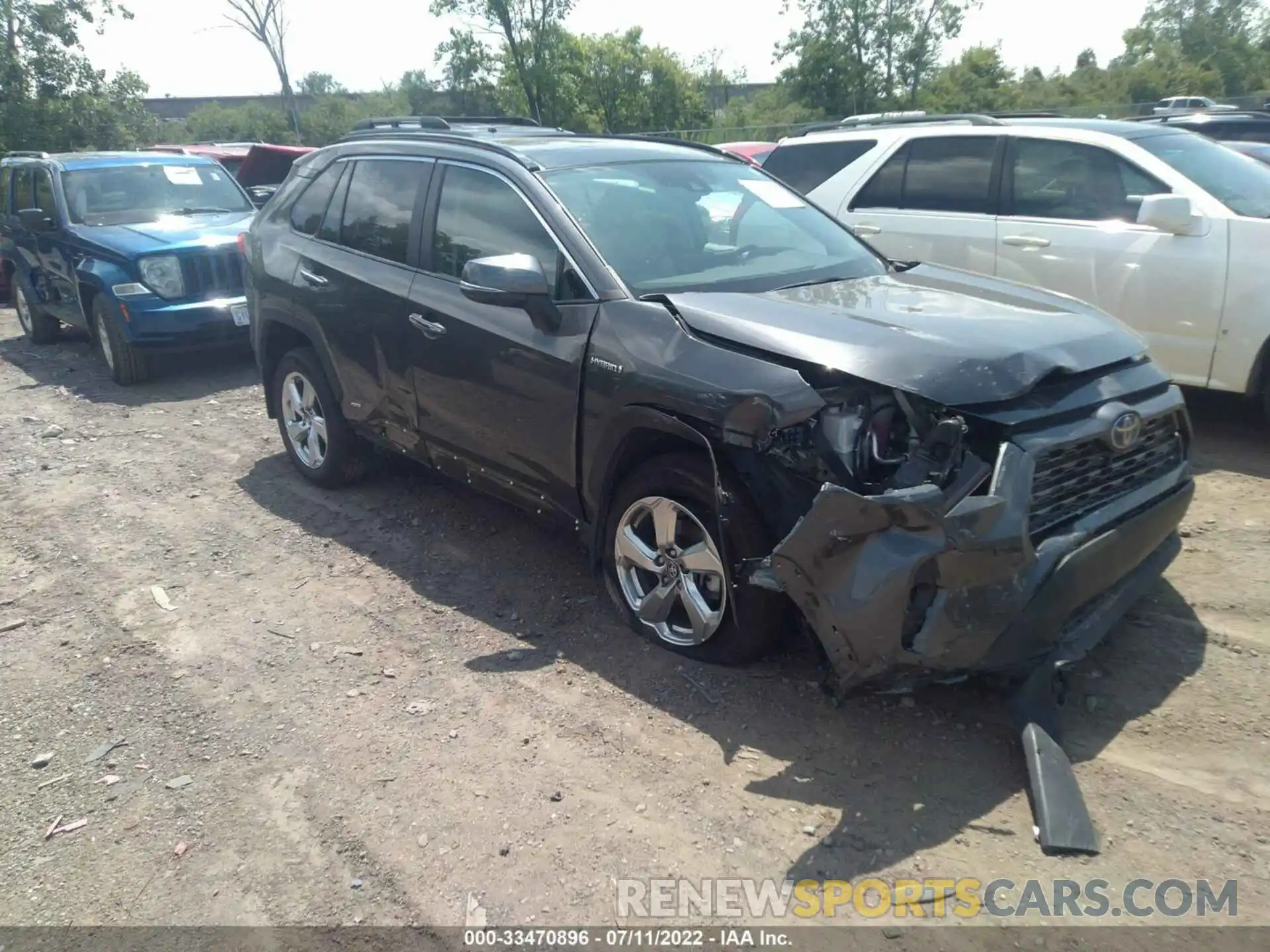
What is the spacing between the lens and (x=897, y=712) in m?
3.50

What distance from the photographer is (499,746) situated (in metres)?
3.47

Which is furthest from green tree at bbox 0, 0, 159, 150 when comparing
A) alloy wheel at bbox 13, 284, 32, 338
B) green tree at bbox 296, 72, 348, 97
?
green tree at bbox 296, 72, 348, 97

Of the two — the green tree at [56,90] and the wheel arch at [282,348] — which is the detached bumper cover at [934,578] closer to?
the wheel arch at [282,348]

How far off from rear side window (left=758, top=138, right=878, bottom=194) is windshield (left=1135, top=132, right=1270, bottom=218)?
6.25 feet

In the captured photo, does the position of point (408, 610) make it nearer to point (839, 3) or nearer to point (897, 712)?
point (897, 712)

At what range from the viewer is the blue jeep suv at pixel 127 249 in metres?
8.77

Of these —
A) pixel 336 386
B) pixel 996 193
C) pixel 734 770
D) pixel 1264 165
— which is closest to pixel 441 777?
pixel 734 770

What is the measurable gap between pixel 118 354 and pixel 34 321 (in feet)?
9.18

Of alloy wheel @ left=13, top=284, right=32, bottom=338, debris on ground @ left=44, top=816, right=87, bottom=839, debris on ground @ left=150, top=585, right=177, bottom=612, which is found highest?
alloy wheel @ left=13, top=284, right=32, bottom=338

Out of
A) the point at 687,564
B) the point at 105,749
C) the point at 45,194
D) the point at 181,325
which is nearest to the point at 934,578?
the point at 687,564

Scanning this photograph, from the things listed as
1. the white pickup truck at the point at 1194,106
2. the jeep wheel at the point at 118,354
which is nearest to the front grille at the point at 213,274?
the jeep wheel at the point at 118,354

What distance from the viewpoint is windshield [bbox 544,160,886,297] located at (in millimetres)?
4078

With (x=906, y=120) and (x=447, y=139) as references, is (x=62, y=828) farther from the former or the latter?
(x=906, y=120)

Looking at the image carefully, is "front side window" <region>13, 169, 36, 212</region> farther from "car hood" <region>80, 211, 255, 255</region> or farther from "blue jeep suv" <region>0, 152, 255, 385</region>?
"car hood" <region>80, 211, 255, 255</region>
